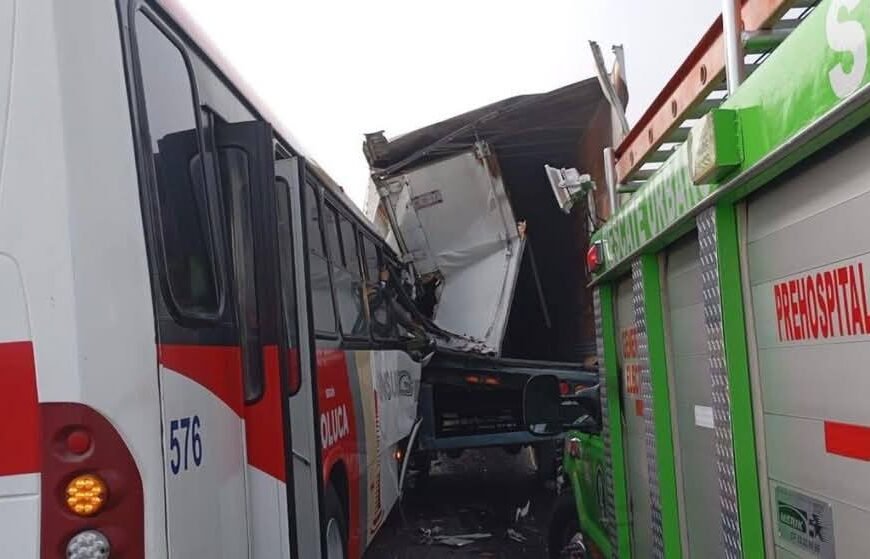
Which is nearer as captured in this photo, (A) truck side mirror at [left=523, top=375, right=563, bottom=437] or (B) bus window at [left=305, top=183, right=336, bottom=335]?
(A) truck side mirror at [left=523, top=375, right=563, bottom=437]

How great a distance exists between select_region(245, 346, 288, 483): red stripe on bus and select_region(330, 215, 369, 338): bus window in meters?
2.37

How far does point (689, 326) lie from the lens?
2676 mm

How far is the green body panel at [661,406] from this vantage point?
290 cm

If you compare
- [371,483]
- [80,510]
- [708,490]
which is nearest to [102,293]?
[80,510]

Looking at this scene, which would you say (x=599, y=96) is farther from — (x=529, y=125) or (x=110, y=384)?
(x=110, y=384)

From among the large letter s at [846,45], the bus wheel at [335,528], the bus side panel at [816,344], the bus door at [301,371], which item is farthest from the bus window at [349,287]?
the large letter s at [846,45]

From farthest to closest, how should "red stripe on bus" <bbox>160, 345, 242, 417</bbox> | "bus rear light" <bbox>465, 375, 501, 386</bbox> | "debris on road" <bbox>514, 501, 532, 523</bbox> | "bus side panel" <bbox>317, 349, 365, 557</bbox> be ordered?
1. "bus rear light" <bbox>465, 375, 501, 386</bbox>
2. "debris on road" <bbox>514, 501, 532, 523</bbox>
3. "bus side panel" <bbox>317, 349, 365, 557</bbox>
4. "red stripe on bus" <bbox>160, 345, 242, 417</bbox>

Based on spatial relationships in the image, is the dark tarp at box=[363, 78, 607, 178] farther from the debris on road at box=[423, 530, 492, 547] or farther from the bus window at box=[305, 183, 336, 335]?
the bus window at box=[305, 183, 336, 335]

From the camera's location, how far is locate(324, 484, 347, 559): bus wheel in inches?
173

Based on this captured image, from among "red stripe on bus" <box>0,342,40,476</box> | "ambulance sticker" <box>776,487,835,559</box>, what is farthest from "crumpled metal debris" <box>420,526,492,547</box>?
"red stripe on bus" <box>0,342,40,476</box>

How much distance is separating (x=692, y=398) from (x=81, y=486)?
5.81ft

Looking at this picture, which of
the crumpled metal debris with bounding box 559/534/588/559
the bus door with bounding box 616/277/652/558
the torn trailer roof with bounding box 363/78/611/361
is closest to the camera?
the bus door with bounding box 616/277/652/558

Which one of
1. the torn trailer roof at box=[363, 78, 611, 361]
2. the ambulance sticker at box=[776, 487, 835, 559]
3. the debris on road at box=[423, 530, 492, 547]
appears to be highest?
the torn trailer roof at box=[363, 78, 611, 361]

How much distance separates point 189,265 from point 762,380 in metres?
1.74
